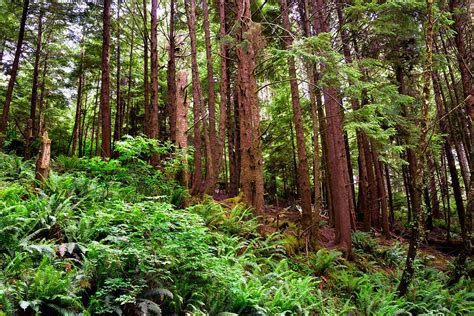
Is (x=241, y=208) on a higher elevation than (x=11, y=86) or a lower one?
lower

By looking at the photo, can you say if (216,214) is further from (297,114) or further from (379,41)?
(379,41)

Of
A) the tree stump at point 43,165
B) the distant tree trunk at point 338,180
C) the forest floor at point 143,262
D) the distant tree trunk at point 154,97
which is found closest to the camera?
the forest floor at point 143,262

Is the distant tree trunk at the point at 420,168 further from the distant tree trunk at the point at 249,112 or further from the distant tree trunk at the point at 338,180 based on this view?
the distant tree trunk at the point at 249,112

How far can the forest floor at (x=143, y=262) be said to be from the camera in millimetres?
4289

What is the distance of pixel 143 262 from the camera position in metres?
4.72

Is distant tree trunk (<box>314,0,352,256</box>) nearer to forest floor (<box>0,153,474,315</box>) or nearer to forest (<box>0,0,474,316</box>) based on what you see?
forest (<box>0,0,474,316</box>)

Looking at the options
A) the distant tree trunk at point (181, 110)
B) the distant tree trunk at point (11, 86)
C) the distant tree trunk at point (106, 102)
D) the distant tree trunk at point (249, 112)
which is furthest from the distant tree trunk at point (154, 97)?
the distant tree trunk at point (11, 86)

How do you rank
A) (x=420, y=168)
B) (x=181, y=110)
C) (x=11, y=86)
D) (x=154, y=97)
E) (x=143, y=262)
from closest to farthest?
1. (x=143, y=262)
2. (x=420, y=168)
3. (x=154, y=97)
4. (x=11, y=86)
5. (x=181, y=110)

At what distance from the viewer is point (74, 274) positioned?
179 inches

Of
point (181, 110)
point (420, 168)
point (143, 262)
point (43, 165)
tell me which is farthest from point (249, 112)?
point (181, 110)

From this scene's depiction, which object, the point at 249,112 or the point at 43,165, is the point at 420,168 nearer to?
the point at 249,112

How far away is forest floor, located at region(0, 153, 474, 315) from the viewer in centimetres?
429

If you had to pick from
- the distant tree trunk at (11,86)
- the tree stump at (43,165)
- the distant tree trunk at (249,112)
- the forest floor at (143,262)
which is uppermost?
the distant tree trunk at (11,86)

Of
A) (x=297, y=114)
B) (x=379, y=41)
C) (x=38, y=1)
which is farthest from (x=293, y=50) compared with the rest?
(x=38, y=1)
